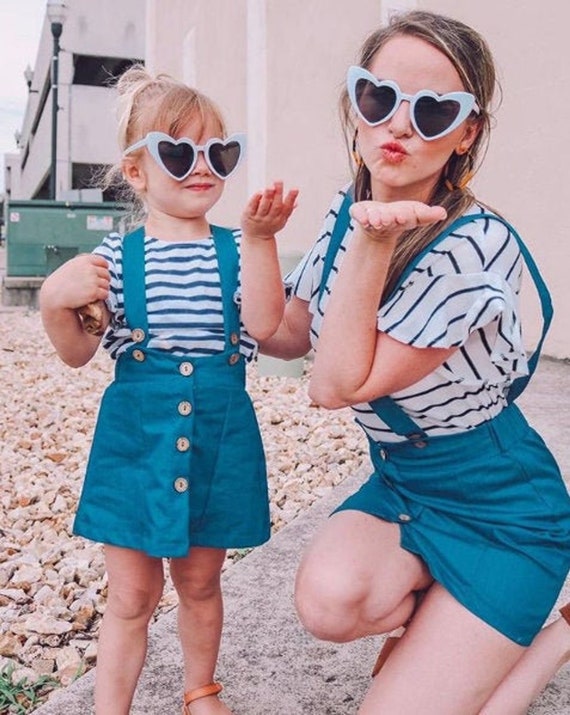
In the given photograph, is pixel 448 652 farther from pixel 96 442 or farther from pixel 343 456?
pixel 343 456

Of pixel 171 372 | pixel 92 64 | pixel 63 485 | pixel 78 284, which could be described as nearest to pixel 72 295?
pixel 78 284

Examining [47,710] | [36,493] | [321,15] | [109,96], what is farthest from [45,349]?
[109,96]

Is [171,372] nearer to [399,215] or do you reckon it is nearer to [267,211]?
[267,211]

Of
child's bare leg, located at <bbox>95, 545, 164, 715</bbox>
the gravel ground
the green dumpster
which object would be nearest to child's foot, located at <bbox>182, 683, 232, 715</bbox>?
child's bare leg, located at <bbox>95, 545, 164, 715</bbox>

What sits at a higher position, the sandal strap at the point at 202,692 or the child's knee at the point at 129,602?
the child's knee at the point at 129,602

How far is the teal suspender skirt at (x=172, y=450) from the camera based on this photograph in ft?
6.04

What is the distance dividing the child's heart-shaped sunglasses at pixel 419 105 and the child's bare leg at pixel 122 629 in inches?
38.7

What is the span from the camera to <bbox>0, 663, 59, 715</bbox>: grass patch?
7.53 feet

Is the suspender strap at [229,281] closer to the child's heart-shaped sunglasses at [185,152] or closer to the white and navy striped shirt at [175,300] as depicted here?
the white and navy striped shirt at [175,300]

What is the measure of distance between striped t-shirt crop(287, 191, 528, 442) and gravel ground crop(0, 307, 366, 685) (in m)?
1.32

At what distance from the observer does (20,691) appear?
7.84 feet

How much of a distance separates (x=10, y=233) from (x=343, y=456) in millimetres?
10266

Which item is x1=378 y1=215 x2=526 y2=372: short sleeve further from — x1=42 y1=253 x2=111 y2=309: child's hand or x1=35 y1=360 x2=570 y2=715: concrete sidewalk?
x1=35 y1=360 x2=570 y2=715: concrete sidewalk

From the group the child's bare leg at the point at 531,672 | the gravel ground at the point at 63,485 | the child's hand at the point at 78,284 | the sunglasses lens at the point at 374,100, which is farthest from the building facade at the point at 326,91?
the gravel ground at the point at 63,485
